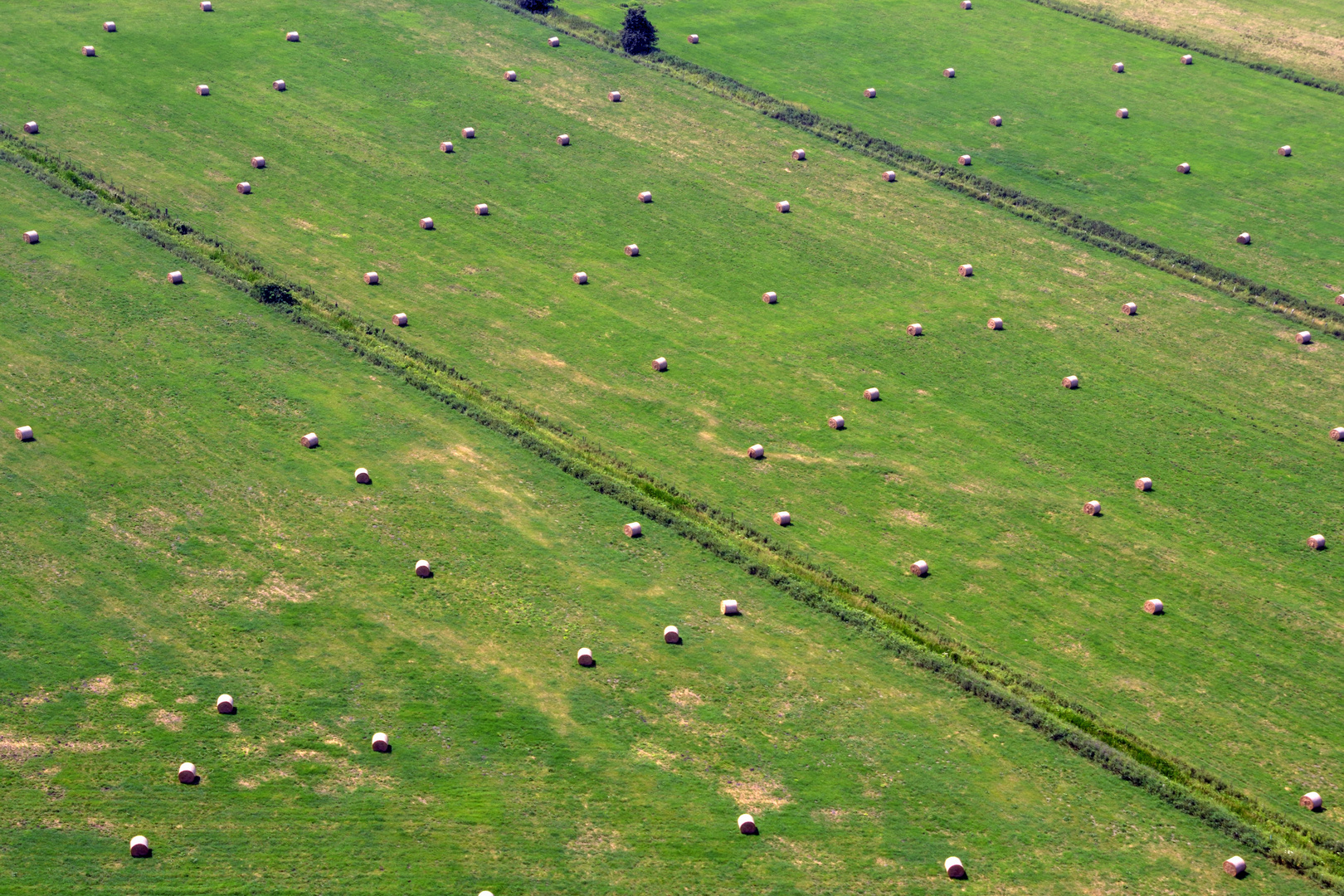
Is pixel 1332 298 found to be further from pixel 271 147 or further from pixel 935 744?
pixel 271 147

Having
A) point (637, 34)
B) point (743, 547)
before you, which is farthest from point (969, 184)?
point (743, 547)

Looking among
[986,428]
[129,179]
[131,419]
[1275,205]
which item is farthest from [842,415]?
[129,179]

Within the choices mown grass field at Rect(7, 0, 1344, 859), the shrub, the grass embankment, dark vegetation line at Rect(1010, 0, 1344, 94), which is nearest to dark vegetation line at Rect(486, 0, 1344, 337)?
the shrub

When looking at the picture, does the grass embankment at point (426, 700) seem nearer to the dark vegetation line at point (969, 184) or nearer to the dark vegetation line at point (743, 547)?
the dark vegetation line at point (743, 547)

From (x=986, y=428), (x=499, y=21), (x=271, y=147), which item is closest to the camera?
(x=986, y=428)

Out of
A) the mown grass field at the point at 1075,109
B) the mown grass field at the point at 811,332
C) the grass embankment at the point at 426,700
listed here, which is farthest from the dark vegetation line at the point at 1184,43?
the grass embankment at the point at 426,700

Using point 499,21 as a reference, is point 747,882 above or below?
below
